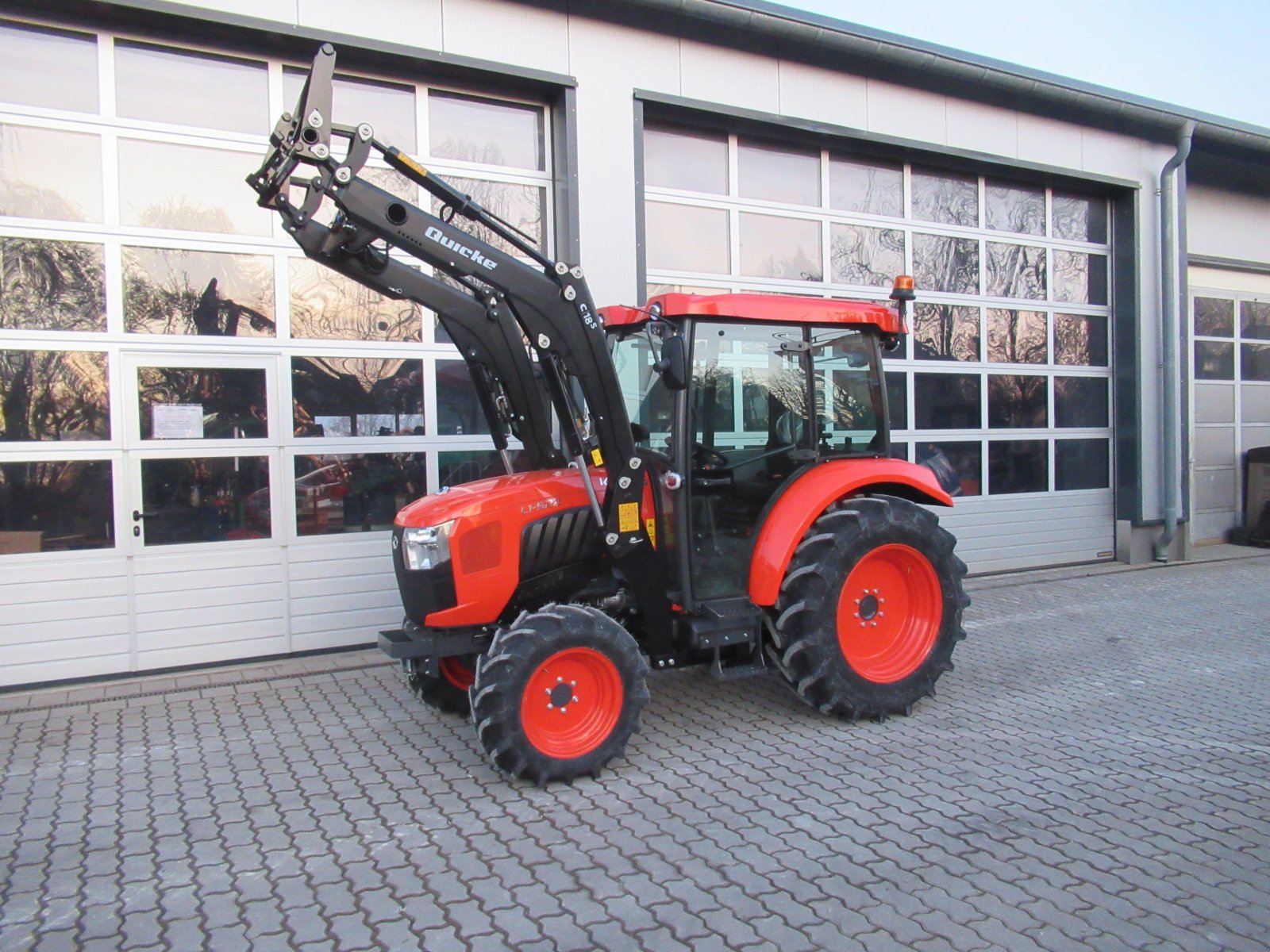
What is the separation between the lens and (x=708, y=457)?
4.61m

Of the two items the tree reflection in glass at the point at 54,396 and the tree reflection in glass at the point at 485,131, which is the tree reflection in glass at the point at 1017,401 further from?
the tree reflection in glass at the point at 54,396

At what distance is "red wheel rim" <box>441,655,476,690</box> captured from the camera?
4.69 meters

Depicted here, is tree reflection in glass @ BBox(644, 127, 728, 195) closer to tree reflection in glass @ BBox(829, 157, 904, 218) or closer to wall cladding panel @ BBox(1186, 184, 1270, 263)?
tree reflection in glass @ BBox(829, 157, 904, 218)

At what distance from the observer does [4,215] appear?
5.63 metres

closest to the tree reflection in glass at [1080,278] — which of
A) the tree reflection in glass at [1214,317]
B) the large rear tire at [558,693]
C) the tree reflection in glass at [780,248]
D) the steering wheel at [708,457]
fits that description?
the tree reflection in glass at [1214,317]

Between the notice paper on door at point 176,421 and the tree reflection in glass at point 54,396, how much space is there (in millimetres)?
271

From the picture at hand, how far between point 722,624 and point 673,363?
135 centimetres

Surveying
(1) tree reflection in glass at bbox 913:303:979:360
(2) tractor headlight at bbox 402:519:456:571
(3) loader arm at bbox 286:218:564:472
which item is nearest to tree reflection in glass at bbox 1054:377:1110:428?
(1) tree reflection in glass at bbox 913:303:979:360

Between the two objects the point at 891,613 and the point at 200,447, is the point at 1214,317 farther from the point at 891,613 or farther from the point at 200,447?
the point at 200,447

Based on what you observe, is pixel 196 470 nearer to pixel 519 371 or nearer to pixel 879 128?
pixel 519 371

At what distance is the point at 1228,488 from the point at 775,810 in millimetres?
10916

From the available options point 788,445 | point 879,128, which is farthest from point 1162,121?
point 788,445

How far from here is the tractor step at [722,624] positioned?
14.7ft

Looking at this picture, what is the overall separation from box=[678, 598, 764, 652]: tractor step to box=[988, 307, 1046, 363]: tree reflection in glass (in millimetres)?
6174
